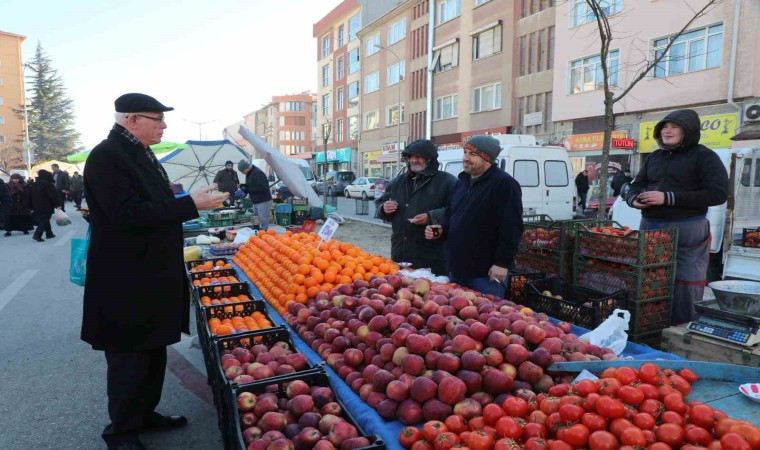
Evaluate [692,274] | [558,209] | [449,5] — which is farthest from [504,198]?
[449,5]

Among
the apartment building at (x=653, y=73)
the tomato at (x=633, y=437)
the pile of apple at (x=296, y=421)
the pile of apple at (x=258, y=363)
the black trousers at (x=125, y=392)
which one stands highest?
the apartment building at (x=653, y=73)

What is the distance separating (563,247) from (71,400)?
481 centimetres

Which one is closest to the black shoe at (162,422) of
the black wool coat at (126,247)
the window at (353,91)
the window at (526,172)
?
the black wool coat at (126,247)

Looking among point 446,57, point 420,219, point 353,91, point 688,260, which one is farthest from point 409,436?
point 353,91

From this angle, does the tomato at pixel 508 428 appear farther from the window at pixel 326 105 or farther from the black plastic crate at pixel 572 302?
the window at pixel 326 105

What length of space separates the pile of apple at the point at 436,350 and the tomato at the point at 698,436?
638 millimetres

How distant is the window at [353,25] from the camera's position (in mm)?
46250

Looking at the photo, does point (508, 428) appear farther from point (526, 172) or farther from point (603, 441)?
point (526, 172)

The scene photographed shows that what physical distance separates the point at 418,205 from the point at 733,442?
368 cm

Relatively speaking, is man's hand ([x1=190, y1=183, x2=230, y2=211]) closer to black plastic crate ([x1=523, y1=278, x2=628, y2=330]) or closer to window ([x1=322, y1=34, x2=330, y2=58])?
black plastic crate ([x1=523, y1=278, x2=628, y2=330])

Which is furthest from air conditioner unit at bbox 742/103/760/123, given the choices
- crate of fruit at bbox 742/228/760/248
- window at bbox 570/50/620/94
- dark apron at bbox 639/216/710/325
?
dark apron at bbox 639/216/710/325

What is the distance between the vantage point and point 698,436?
1770 millimetres

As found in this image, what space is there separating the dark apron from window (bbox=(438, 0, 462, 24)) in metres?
28.5

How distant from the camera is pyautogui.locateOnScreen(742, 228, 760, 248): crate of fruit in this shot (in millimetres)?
7145
